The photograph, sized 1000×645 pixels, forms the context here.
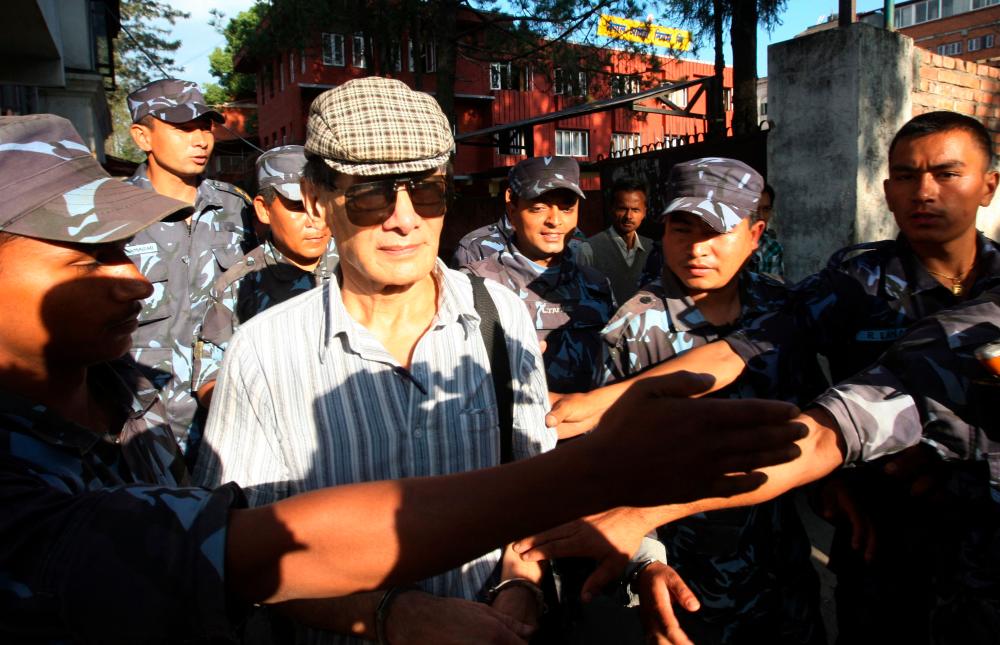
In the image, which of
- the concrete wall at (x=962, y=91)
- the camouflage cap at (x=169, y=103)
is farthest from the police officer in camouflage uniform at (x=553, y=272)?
the concrete wall at (x=962, y=91)

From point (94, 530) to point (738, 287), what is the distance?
2.37 metres

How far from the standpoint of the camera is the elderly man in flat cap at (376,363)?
1.60 meters

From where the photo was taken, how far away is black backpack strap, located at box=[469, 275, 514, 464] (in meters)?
1.74

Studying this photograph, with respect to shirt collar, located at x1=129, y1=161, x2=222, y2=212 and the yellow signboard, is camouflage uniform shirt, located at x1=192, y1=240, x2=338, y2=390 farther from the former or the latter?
the yellow signboard

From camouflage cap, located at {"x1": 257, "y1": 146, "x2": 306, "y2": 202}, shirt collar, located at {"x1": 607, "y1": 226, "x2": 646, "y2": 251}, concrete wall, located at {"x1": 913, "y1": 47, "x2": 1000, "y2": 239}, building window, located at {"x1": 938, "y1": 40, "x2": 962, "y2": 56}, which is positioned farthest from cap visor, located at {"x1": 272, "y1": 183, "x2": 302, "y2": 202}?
building window, located at {"x1": 938, "y1": 40, "x2": 962, "y2": 56}

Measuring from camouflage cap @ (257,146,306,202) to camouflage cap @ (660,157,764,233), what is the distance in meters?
1.75

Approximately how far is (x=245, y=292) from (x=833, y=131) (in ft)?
16.1

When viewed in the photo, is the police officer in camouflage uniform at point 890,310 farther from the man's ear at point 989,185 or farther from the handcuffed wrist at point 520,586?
the handcuffed wrist at point 520,586

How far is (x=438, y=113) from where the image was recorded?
1.74 m

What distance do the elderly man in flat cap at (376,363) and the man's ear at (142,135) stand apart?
8.60 ft

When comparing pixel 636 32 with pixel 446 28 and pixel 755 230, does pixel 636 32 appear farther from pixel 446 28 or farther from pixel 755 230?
pixel 755 230

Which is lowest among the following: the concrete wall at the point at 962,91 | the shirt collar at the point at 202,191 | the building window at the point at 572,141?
the shirt collar at the point at 202,191

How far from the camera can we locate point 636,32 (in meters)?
12.4

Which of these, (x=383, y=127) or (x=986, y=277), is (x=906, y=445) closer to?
(x=986, y=277)
